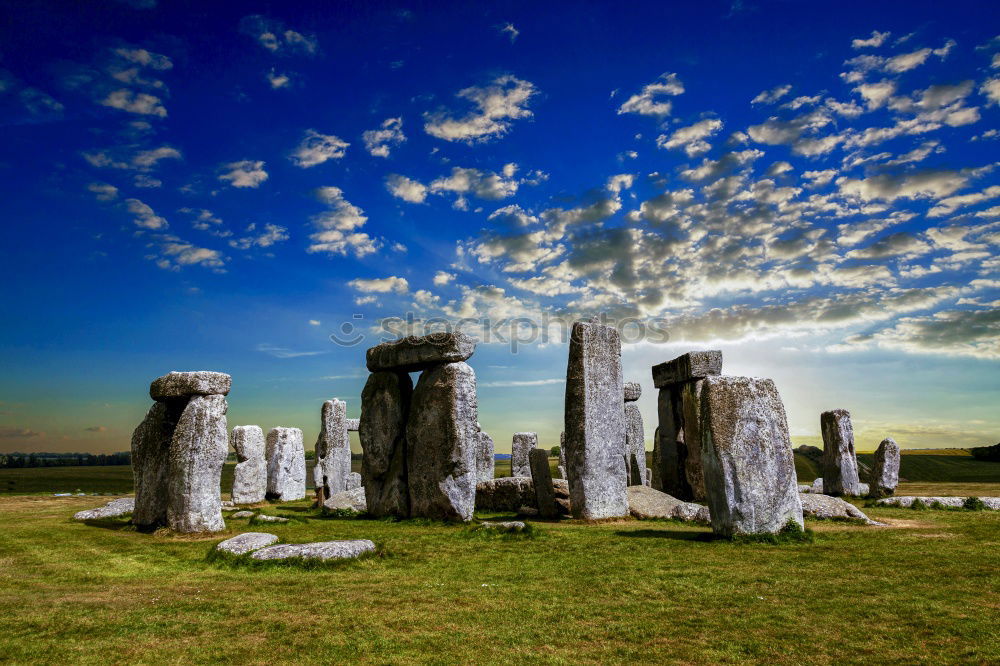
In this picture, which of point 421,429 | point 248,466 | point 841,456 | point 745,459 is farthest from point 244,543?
point 841,456

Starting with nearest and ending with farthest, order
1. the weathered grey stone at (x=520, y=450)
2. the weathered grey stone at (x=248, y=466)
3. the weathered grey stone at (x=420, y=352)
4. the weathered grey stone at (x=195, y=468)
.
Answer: the weathered grey stone at (x=195, y=468) → the weathered grey stone at (x=420, y=352) → the weathered grey stone at (x=248, y=466) → the weathered grey stone at (x=520, y=450)

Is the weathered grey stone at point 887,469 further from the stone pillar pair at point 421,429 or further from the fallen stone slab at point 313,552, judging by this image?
the fallen stone slab at point 313,552

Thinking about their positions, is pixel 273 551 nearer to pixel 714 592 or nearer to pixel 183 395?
pixel 183 395

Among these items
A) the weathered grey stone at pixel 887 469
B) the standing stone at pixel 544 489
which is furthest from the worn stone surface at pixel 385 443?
the weathered grey stone at pixel 887 469

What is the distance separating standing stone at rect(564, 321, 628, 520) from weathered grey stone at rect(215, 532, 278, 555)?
6.20 m

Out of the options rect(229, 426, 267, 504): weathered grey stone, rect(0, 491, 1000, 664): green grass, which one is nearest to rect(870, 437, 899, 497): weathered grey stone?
rect(0, 491, 1000, 664): green grass

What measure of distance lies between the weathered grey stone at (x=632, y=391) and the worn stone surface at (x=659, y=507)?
707 centimetres

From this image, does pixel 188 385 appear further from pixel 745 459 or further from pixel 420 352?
pixel 745 459

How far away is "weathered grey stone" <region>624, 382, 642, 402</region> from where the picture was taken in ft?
71.1

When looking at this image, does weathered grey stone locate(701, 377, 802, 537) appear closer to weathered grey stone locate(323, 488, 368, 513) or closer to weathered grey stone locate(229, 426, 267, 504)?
weathered grey stone locate(323, 488, 368, 513)

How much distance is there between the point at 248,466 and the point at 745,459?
55.5 feet

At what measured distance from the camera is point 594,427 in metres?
12.7

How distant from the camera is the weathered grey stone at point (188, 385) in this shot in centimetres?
1154

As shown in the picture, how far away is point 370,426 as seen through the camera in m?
14.6
